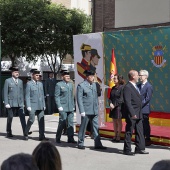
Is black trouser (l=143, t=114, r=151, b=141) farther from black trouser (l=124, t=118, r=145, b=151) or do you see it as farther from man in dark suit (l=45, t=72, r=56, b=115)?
man in dark suit (l=45, t=72, r=56, b=115)

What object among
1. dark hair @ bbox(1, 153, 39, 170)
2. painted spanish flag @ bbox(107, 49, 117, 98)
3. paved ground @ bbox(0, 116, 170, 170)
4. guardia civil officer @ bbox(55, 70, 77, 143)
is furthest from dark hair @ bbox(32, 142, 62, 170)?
painted spanish flag @ bbox(107, 49, 117, 98)

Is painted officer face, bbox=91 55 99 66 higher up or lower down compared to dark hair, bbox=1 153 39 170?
higher up

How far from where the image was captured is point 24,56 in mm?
29562

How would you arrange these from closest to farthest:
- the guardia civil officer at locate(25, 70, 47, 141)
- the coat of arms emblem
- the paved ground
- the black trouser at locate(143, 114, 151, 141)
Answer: the paved ground, the black trouser at locate(143, 114, 151, 141), the guardia civil officer at locate(25, 70, 47, 141), the coat of arms emblem

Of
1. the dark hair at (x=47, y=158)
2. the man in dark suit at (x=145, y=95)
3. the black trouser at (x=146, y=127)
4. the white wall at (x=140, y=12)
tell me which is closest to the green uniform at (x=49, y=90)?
the white wall at (x=140, y=12)

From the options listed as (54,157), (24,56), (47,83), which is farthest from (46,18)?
(54,157)

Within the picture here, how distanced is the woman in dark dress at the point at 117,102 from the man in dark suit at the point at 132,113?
1469mm

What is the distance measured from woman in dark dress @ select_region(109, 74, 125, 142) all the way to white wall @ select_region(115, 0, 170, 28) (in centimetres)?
630

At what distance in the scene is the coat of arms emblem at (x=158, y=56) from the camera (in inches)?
476

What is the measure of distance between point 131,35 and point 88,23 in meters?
20.8

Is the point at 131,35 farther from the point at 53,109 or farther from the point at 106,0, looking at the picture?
the point at 53,109

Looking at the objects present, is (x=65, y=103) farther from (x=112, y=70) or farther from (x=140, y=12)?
(x=140, y=12)

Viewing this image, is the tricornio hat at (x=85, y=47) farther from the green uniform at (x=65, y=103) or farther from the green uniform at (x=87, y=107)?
the green uniform at (x=87, y=107)

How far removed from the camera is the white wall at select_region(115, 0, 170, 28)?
55.7ft
